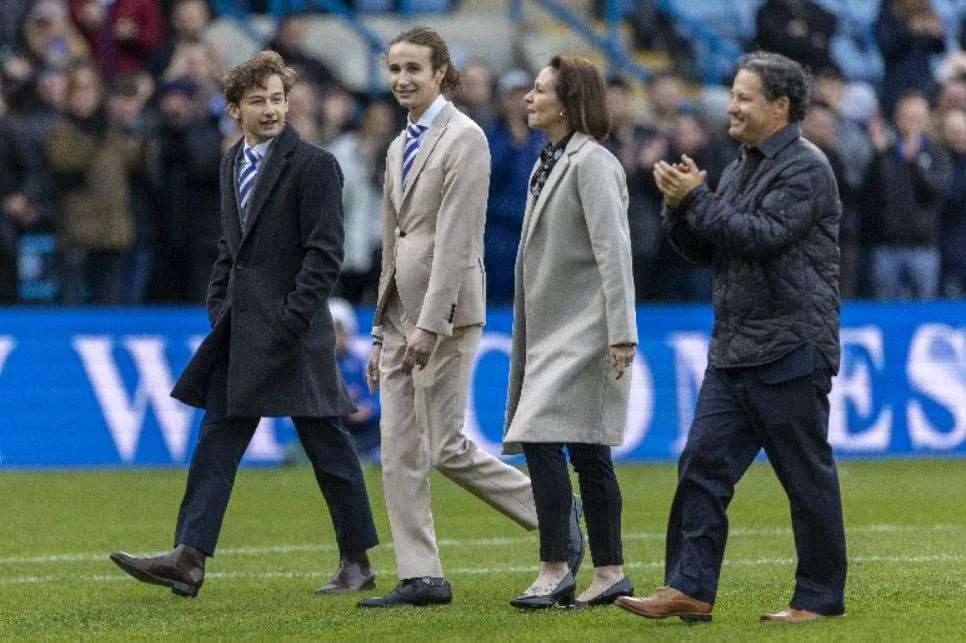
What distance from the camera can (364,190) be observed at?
16672 mm

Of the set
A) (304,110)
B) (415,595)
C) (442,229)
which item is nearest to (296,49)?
(304,110)

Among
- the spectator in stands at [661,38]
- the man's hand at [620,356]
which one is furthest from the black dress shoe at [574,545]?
the spectator in stands at [661,38]

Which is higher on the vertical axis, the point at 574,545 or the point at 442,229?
the point at 442,229

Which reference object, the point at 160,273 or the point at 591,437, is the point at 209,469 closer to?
the point at 591,437

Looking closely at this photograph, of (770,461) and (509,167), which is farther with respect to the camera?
(509,167)

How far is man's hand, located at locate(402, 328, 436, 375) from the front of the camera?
27.4 ft

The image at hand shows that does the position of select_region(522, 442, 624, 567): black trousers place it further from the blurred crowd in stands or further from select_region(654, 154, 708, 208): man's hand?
the blurred crowd in stands

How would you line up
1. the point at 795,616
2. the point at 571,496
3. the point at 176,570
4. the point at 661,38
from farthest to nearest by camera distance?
1. the point at 661,38
2. the point at 176,570
3. the point at 571,496
4. the point at 795,616

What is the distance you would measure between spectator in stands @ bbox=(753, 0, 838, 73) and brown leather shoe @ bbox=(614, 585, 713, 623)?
40.2ft

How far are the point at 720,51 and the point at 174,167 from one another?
6.86 metres

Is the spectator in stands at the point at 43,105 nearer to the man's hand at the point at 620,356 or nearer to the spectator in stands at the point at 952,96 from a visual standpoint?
the spectator in stands at the point at 952,96

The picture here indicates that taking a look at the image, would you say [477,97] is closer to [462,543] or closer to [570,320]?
[462,543]

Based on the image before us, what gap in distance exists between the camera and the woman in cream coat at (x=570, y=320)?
8180mm

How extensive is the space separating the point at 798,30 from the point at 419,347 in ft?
39.9
